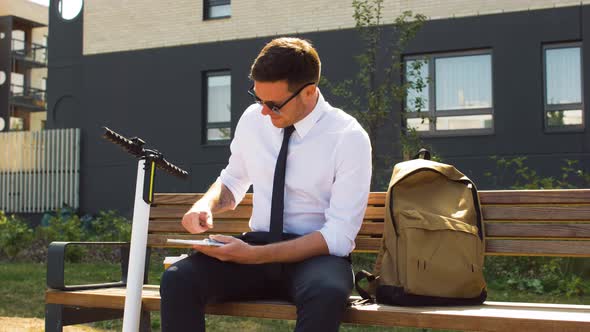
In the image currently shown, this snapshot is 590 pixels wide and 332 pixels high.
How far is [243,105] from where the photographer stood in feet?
49.5

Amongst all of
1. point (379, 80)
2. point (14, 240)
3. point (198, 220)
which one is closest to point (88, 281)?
point (14, 240)

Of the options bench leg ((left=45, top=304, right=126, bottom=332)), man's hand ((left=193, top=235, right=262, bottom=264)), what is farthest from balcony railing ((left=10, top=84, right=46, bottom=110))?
man's hand ((left=193, top=235, right=262, bottom=264))

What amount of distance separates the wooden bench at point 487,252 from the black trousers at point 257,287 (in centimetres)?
12

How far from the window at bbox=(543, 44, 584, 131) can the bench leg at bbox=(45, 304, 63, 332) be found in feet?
34.8

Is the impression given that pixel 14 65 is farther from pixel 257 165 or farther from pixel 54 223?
pixel 257 165

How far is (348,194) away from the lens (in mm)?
3404

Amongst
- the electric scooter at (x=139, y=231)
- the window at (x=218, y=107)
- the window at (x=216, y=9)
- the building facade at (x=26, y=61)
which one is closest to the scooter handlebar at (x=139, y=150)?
the electric scooter at (x=139, y=231)

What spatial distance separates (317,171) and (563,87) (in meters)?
10.5

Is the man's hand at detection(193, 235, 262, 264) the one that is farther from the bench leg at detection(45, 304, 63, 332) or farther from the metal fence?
the metal fence

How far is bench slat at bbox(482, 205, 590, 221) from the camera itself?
12.0 feet

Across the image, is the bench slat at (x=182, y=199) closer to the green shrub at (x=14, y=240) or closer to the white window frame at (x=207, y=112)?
the green shrub at (x=14, y=240)

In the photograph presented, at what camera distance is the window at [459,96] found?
527 inches

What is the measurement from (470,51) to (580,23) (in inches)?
73.3

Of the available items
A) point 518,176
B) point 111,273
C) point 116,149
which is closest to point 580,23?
point 518,176
